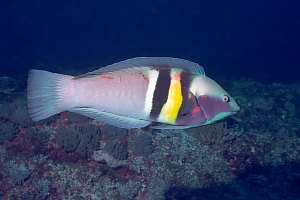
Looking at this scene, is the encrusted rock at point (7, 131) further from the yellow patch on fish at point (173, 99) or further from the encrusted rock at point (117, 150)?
the yellow patch on fish at point (173, 99)

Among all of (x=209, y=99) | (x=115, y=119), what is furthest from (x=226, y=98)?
(x=115, y=119)

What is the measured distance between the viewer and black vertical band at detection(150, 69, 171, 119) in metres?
2.42

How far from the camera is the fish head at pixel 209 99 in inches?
97.2

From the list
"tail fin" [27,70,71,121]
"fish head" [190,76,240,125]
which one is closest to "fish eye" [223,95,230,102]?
"fish head" [190,76,240,125]

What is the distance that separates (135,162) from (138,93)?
3.82 m

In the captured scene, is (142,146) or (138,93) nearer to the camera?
(138,93)

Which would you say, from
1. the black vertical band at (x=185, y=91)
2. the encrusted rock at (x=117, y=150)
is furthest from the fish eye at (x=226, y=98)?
the encrusted rock at (x=117, y=150)

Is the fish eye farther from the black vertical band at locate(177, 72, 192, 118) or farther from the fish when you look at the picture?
the black vertical band at locate(177, 72, 192, 118)

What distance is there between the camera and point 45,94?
2.50 metres

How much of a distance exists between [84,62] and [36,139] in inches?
647

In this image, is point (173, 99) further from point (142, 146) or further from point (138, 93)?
point (142, 146)

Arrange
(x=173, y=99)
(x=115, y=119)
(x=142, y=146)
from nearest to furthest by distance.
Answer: (x=173, y=99) < (x=115, y=119) < (x=142, y=146)

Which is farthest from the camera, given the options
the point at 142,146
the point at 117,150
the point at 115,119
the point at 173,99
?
the point at 142,146

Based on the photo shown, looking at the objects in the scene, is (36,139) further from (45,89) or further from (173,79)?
(173,79)
